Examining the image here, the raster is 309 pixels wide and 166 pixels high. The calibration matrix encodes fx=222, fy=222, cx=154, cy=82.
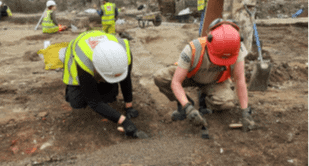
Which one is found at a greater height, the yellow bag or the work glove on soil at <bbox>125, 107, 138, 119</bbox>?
the yellow bag

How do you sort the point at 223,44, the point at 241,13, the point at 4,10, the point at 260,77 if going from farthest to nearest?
the point at 4,10 < the point at 241,13 < the point at 260,77 < the point at 223,44

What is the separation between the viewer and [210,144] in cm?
209

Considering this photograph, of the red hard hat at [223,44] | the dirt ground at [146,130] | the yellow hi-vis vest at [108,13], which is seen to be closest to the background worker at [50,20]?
the yellow hi-vis vest at [108,13]

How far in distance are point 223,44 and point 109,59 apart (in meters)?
0.96

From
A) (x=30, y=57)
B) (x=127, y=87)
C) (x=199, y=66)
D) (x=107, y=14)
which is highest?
(x=107, y=14)

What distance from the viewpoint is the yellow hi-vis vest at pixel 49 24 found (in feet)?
22.7

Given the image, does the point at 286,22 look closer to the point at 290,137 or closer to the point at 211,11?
the point at 211,11

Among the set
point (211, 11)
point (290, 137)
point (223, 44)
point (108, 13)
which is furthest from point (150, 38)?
point (290, 137)

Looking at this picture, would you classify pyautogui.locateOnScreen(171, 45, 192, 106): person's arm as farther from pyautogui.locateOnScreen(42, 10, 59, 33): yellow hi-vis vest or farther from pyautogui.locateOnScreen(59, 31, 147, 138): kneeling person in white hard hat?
pyautogui.locateOnScreen(42, 10, 59, 33): yellow hi-vis vest

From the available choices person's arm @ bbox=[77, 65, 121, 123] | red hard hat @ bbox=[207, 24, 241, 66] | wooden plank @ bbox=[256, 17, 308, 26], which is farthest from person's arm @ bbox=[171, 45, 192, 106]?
wooden plank @ bbox=[256, 17, 308, 26]

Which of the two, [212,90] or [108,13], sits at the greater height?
[108,13]

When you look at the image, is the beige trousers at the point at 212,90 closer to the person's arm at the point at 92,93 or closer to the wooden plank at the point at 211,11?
the person's arm at the point at 92,93

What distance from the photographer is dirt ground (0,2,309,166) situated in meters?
1.92

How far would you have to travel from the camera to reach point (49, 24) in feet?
23.0
